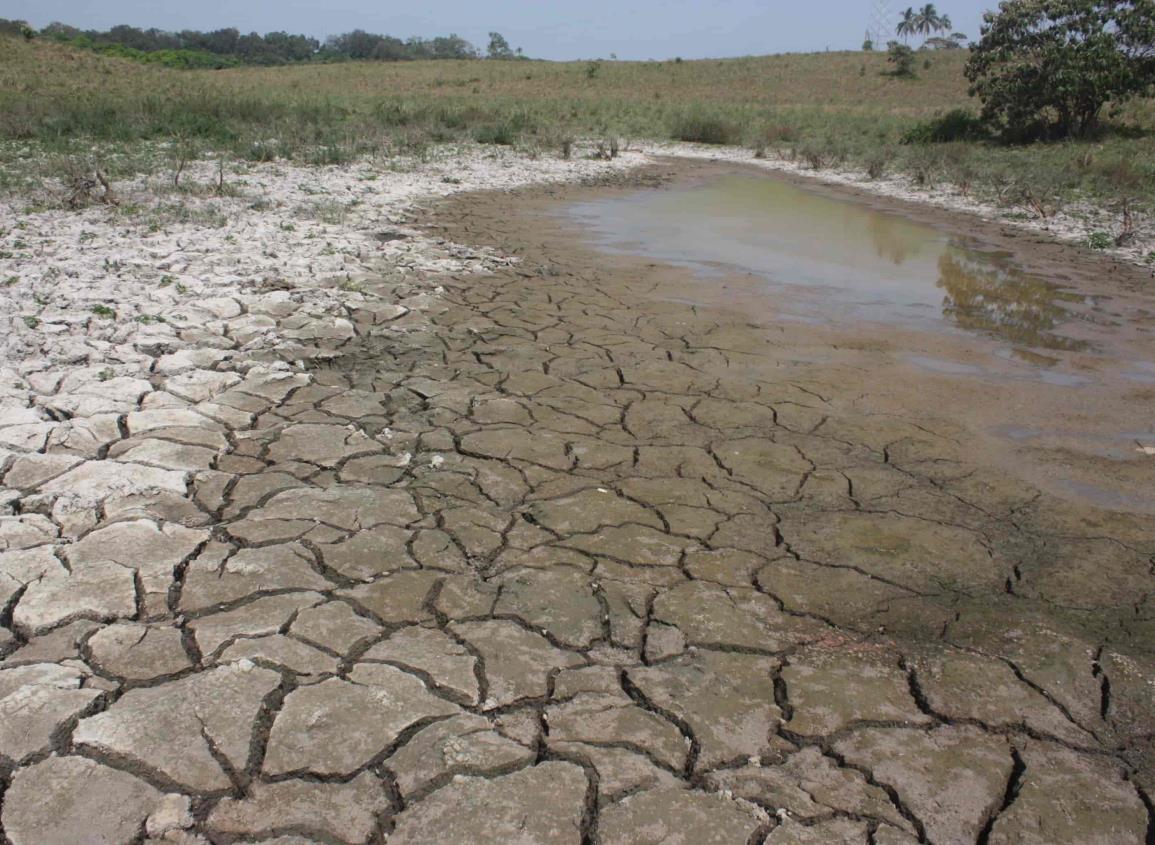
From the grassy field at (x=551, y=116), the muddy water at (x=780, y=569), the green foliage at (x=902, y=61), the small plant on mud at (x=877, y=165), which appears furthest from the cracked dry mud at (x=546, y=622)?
the green foliage at (x=902, y=61)

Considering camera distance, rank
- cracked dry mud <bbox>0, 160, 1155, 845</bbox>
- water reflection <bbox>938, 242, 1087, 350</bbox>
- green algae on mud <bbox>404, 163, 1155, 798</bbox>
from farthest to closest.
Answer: water reflection <bbox>938, 242, 1087, 350</bbox> → green algae on mud <bbox>404, 163, 1155, 798</bbox> → cracked dry mud <bbox>0, 160, 1155, 845</bbox>

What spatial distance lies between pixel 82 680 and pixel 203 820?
0.65 meters

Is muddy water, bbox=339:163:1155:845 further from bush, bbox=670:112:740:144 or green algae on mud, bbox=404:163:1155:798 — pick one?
bush, bbox=670:112:740:144

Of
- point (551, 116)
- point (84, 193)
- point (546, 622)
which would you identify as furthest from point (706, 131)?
point (546, 622)

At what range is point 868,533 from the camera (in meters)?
3.30

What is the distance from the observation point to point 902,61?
43.7 metres

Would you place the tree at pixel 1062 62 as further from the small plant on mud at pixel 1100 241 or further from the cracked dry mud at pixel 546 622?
the cracked dry mud at pixel 546 622

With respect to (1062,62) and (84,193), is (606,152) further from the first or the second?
(84,193)

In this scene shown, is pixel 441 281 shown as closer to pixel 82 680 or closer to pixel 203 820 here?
pixel 82 680

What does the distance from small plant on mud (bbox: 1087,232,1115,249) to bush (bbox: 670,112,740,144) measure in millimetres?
14813

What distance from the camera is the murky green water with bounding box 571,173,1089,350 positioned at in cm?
662

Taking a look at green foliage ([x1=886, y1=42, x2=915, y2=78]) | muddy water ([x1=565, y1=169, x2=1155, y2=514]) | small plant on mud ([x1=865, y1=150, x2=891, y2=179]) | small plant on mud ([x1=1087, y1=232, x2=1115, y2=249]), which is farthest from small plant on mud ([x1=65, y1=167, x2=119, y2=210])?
green foliage ([x1=886, y1=42, x2=915, y2=78])

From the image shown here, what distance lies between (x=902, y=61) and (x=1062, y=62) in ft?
93.1

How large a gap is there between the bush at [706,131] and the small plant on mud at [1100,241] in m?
14.8
